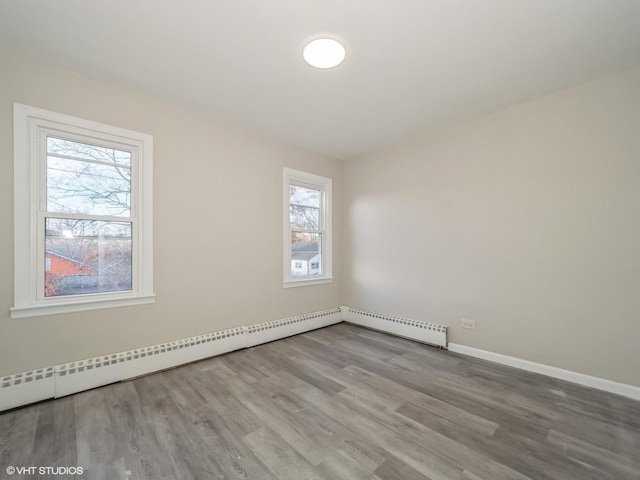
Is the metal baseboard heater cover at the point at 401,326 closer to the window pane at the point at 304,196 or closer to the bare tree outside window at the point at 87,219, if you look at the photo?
the window pane at the point at 304,196

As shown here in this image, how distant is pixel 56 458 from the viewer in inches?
59.9

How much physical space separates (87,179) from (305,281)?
105 inches

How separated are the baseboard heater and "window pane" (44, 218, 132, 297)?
602 millimetres

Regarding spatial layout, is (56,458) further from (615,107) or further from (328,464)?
(615,107)

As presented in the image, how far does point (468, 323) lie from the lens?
9.98 ft

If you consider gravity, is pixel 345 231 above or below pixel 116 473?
above

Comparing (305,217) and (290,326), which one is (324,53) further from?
(290,326)

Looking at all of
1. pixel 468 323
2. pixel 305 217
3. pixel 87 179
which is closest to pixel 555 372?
pixel 468 323

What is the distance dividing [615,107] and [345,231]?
3.16 meters

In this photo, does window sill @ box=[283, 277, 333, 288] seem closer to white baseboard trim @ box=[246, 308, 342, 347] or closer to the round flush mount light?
white baseboard trim @ box=[246, 308, 342, 347]

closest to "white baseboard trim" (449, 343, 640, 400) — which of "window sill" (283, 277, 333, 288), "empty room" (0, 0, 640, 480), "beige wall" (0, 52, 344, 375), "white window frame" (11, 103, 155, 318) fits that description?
"empty room" (0, 0, 640, 480)

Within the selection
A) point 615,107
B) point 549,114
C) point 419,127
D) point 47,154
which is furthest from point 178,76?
point 615,107

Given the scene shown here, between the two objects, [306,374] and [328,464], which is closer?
[328,464]

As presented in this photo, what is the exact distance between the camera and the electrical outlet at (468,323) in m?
3.00
